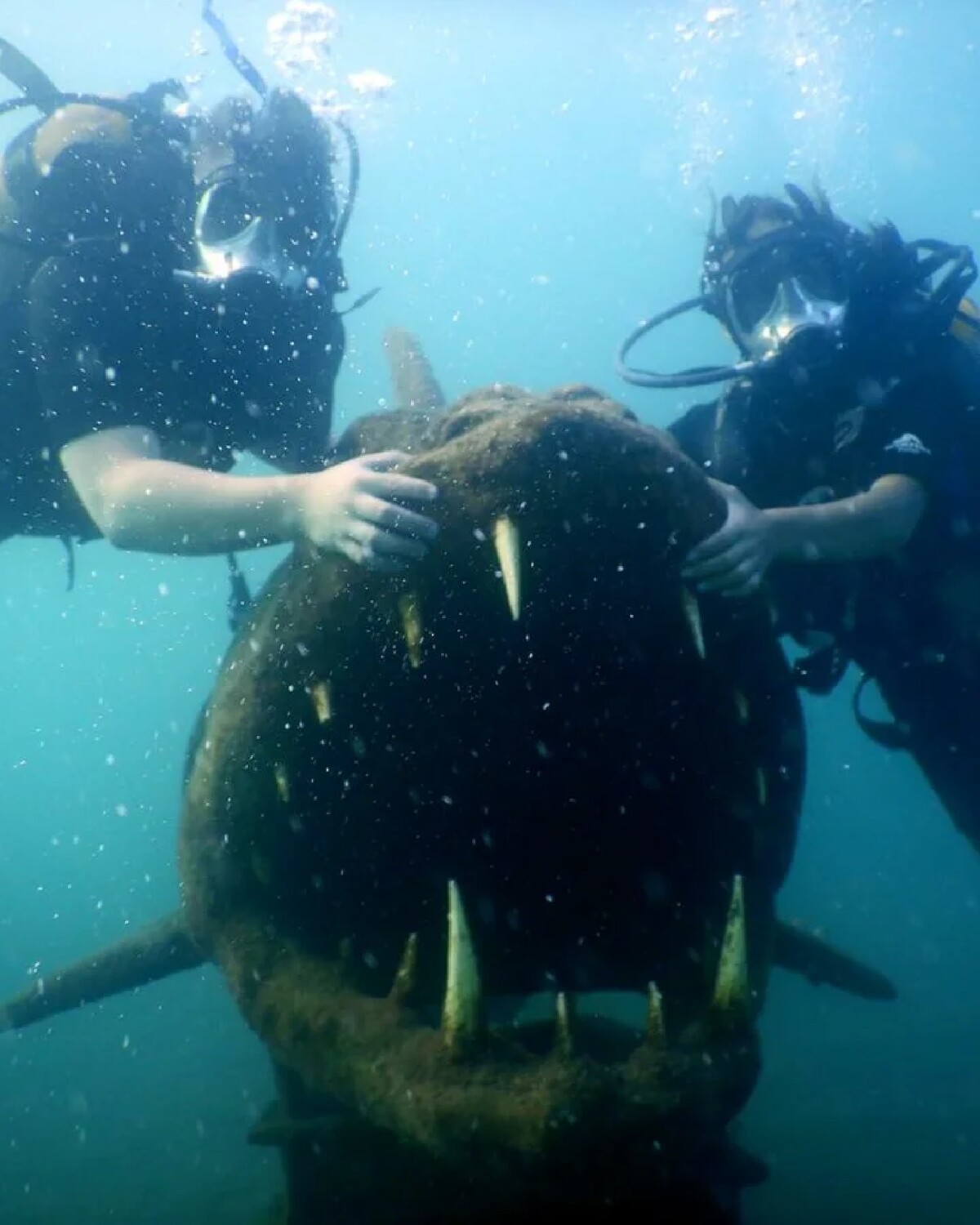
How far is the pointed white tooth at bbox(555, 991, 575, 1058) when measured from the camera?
1960 millimetres

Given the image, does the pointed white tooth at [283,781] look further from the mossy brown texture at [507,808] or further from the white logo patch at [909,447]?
the white logo patch at [909,447]

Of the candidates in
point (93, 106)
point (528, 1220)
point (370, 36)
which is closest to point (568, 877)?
point (528, 1220)

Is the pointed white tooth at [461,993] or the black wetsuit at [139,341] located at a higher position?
the black wetsuit at [139,341]

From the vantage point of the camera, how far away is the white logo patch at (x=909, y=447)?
409 cm

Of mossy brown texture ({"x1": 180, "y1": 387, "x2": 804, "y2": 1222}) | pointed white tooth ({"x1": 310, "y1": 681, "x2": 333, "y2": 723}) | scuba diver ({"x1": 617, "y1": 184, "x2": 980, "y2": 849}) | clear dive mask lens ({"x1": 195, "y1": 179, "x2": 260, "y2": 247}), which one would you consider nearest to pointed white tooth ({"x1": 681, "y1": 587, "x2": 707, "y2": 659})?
mossy brown texture ({"x1": 180, "y1": 387, "x2": 804, "y2": 1222})

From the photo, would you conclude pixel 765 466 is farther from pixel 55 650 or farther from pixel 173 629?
pixel 55 650

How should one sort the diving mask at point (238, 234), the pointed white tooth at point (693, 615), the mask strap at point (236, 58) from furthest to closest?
the mask strap at point (236, 58) → the diving mask at point (238, 234) → the pointed white tooth at point (693, 615)

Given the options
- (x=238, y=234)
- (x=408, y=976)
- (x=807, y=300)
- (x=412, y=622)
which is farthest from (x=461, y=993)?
(x=807, y=300)

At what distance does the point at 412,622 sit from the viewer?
2389 mm

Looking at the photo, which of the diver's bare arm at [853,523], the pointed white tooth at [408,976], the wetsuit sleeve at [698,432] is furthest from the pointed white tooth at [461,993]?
the wetsuit sleeve at [698,432]

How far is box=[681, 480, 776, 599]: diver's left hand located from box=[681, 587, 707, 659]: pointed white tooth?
41 mm

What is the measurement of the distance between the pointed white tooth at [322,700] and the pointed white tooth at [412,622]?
1.14 ft

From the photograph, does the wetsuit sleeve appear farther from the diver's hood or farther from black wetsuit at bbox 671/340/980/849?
the diver's hood

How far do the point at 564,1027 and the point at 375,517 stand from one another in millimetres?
1298
